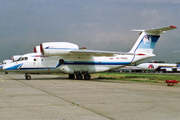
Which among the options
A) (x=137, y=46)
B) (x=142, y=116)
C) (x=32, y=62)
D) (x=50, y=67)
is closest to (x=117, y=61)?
(x=137, y=46)

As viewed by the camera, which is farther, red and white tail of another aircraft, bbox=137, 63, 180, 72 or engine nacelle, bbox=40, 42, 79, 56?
red and white tail of another aircraft, bbox=137, 63, 180, 72

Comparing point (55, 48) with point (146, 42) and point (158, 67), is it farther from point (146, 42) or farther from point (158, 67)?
point (158, 67)

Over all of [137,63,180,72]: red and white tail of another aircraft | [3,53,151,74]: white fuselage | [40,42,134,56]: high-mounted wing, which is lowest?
[137,63,180,72]: red and white tail of another aircraft

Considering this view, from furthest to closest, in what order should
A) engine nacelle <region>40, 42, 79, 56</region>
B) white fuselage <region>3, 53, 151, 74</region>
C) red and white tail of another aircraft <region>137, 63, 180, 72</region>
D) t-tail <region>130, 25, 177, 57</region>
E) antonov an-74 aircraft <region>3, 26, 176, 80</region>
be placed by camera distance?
red and white tail of another aircraft <region>137, 63, 180, 72</region>, t-tail <region>130, 25, 177, 57</region>, white fuselage <region>3, 53, 151, 74</region>, antonov an-74 aircraft <region>3, 26, 176, 80</region>, engine nacelle <region>40, 42, 79, 56</region>

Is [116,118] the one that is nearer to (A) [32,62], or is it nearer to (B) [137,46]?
(A) [32,62]

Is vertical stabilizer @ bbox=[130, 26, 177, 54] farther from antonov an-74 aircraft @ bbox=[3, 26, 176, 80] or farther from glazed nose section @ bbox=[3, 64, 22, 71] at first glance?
glazed nose section @ bbox=[3, 64, 22, 71]

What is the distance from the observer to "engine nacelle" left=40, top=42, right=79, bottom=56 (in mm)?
22469

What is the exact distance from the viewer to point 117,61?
86.3ft

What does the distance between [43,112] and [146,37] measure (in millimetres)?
22101

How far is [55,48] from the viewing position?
22.7 metres

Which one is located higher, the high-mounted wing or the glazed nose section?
the high-mounted wing

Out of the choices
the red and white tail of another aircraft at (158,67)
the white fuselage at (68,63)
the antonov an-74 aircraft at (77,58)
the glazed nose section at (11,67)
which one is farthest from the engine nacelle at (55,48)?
the red and white tail of another aircraft at (158,67)

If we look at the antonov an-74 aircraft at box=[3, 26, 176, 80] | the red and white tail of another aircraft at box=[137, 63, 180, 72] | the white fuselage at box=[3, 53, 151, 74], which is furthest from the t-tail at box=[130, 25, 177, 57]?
the red and white tail of another aircraft at box=[137, 63, 180, 72]

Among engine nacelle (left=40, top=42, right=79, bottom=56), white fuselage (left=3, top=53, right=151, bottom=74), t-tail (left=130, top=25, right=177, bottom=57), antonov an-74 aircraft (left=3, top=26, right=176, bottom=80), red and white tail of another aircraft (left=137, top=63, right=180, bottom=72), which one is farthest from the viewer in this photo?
red and white tail of another aircraft (left=137, top=63, right=180, bottom=72)
